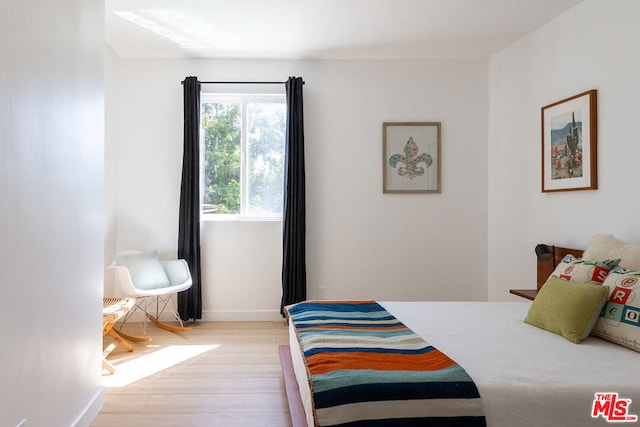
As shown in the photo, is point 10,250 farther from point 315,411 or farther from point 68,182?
point 315,411

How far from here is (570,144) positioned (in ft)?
11.8

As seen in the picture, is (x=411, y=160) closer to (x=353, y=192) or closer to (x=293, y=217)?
(x=353, y=192)

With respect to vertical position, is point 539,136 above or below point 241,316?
above

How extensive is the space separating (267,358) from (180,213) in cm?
182

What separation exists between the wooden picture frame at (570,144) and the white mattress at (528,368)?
134 centimetres

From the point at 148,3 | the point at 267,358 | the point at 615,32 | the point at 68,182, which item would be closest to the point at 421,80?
the point at 615,32

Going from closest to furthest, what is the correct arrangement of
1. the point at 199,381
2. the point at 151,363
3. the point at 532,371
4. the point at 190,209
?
the point at 532,371
the point at 199,381
the point at 151,363
the point at 190,209

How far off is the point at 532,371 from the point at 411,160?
128 inches

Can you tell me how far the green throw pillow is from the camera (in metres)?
2.35

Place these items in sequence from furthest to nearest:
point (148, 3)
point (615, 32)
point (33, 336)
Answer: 1. point (148, 3)
2. point (615, 32)
3. point (33, 336)

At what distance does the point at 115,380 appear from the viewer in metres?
3.22

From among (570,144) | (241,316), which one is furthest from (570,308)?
(241,316)

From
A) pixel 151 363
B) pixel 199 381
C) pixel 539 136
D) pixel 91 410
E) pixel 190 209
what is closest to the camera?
pixel 91 410

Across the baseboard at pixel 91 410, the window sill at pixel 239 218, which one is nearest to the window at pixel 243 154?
the window sill at pixel 239 218
